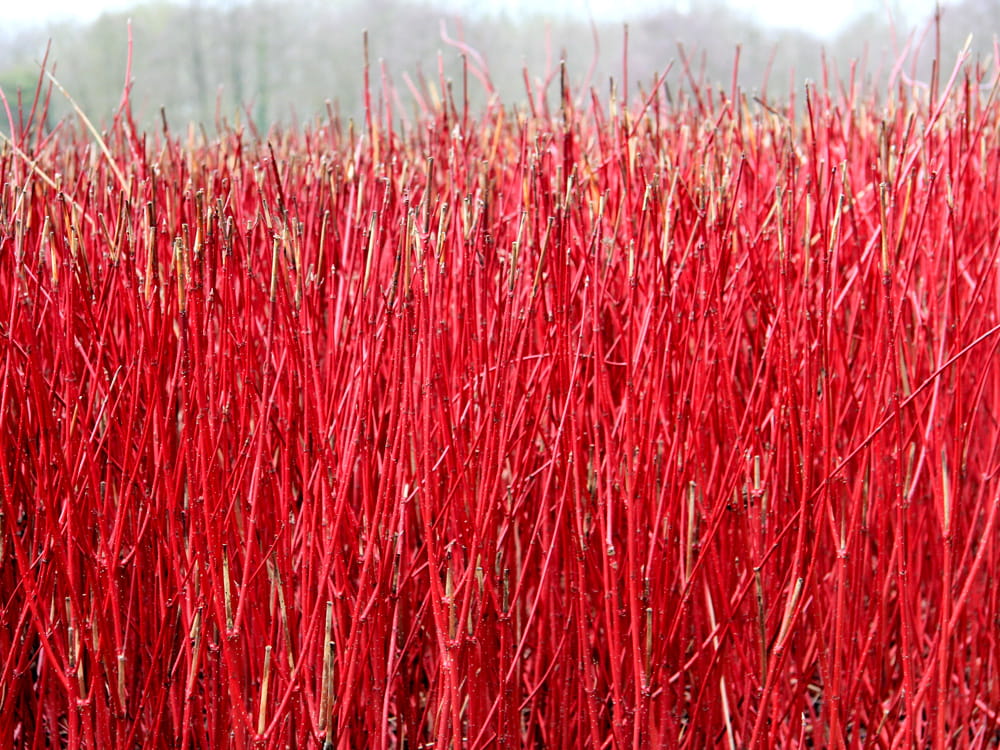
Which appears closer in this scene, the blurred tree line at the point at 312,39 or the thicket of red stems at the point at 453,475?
the thicket of red stems at the point at 453,475

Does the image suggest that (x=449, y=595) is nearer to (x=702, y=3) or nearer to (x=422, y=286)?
(x=422, y=286)

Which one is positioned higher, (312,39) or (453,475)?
(312,39)

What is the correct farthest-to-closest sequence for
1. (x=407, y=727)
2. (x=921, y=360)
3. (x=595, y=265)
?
(x=921, y=360)
(x=407, y=727)
(x=595, y=265)

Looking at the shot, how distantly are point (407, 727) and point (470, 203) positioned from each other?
0.60 m

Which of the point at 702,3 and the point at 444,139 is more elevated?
the point at 702,3

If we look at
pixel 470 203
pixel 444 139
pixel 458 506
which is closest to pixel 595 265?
pixel 470 203

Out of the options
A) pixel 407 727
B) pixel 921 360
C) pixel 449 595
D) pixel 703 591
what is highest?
pixel 921 360

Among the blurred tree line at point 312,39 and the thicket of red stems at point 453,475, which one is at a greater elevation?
the blurred tree line at point 312,39

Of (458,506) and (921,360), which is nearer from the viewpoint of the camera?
(458,506)

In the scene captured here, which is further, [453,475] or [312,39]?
[312,39]

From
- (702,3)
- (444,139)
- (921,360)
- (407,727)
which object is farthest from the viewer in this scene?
(702,3)

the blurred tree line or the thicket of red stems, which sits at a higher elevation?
the blurred tree line

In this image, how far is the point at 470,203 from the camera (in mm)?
896

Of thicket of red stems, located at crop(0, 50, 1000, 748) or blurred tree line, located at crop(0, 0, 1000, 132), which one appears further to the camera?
blurred tree line, located at crop(0, 0, 1000, 132)
